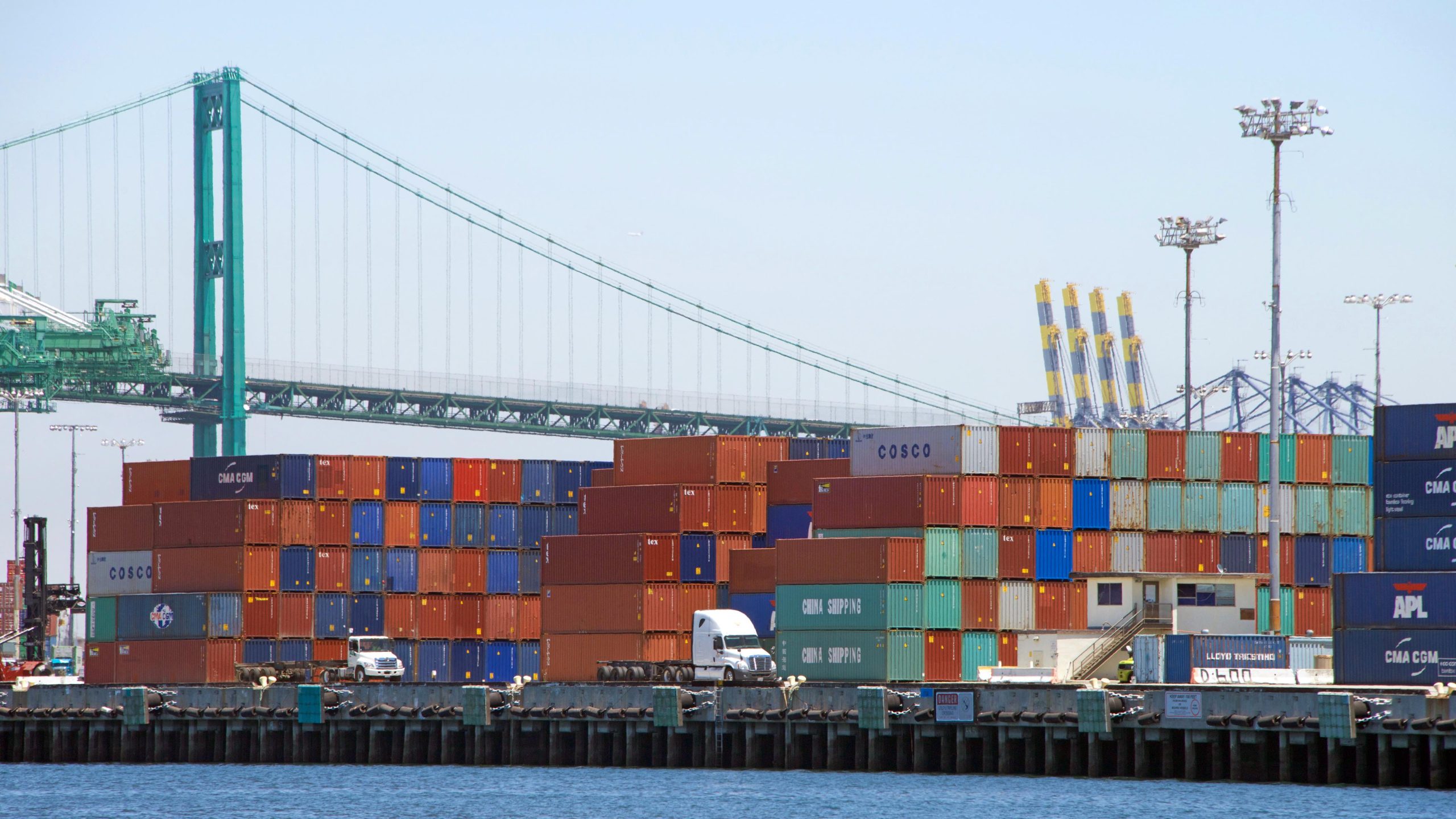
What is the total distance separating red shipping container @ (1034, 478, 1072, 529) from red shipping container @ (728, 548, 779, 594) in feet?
29.6

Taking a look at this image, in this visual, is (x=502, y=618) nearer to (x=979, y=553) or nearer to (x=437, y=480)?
(x=437, y=480)

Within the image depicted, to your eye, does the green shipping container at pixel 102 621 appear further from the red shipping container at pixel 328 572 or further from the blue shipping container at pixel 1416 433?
the blue shipping container at pixel 1416 433

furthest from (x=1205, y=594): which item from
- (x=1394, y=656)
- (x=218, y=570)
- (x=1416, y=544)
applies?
(x=218, y=570)

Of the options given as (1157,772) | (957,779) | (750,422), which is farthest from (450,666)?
(750,422)

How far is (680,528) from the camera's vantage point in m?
71.8

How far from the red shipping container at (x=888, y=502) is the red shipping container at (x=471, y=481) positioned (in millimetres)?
16560

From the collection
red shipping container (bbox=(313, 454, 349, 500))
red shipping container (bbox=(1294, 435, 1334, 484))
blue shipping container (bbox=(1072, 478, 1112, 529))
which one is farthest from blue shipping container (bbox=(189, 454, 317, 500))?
red shipping container (bbox=(1294, 435, 1334, 484))

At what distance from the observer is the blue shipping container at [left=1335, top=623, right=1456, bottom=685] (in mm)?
50625

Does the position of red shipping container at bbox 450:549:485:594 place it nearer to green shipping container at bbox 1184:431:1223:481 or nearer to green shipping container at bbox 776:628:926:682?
green shipping container at bbox 776:628:926:682

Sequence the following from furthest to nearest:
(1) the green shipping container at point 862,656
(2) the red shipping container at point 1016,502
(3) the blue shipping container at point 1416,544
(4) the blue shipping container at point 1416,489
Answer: (2) the red shipping container at point 1016,502 → (1) the green shipping container at point 862,656 → (4) the blue shipping container at point 1416,489 → (3) the blue shipping container at point 1416,544

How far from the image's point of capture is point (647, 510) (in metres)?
72.8

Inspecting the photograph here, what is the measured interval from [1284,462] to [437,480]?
29.4m

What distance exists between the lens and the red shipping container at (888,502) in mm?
63969

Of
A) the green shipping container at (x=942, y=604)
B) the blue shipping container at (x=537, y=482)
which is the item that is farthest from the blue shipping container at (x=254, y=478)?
the green shipping container at (x=942, y=604)
